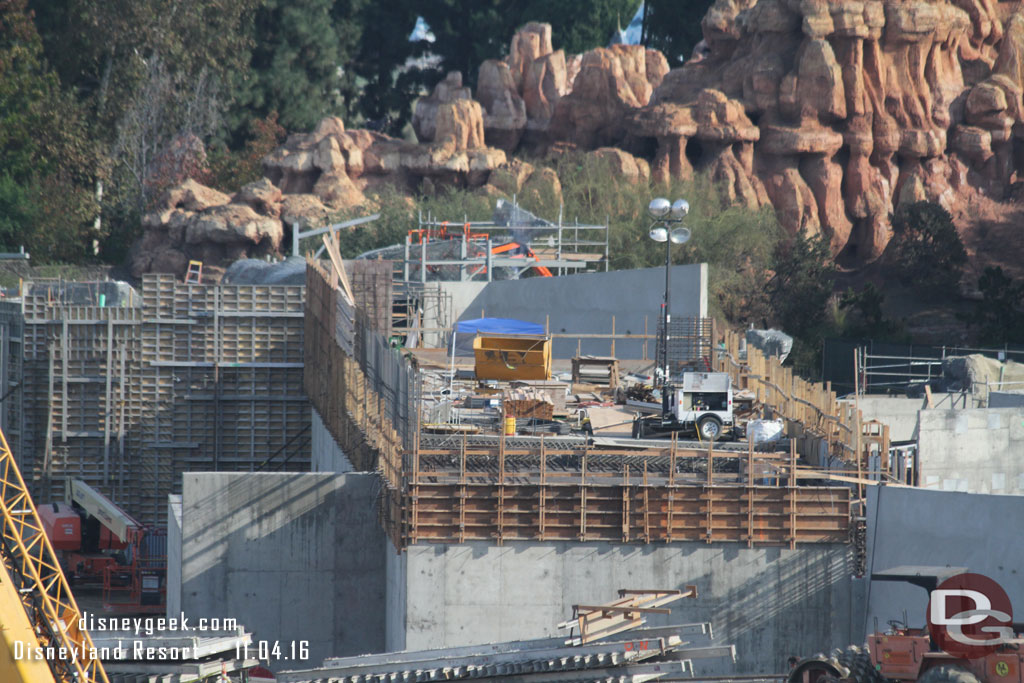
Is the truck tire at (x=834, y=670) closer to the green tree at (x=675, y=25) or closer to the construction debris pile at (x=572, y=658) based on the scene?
the construction debris pile at (x=572, y=658)

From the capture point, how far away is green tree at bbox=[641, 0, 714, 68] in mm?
80938

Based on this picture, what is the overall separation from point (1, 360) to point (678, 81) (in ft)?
119

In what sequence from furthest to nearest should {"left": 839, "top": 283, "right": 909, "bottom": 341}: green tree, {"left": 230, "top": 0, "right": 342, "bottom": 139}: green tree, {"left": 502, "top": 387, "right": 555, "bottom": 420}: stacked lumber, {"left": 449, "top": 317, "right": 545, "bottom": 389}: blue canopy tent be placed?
{"left": 230, "top": 0, "right": 342, "bottom": 139}: green tree → {"left": 839, "top": 283, "right": 909, "bottom": 341}: green tree → {"left": 449, "top": 317, "right": 545, "bottom": 389}: blue canopy tent → {"left": 502, "top": 387, "right": 555, "bottom": 420}: stacked lumber

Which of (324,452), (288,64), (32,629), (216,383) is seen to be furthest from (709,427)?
(288,64)

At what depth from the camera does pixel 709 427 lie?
28078mm

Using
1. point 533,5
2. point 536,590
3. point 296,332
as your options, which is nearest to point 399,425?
point 536,590

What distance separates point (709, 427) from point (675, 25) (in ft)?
189

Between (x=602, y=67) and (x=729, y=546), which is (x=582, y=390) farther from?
(x=602, y=67)

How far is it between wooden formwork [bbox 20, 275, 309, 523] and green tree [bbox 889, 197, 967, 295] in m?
30.0

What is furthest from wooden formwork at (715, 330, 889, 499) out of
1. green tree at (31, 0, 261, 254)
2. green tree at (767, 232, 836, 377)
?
green tree at (31, 0, 261, 254)

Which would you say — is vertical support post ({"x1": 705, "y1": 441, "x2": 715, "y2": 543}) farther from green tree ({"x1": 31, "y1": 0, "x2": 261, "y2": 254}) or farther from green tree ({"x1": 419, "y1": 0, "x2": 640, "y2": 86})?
green tree ({"x1": 419, "y1": 0, "x2": 640, "y2": 86})

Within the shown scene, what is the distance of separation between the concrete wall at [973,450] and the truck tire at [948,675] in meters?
7.52

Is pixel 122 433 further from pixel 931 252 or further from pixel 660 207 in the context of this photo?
pixel 931 252

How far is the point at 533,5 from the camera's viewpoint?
79.2 metres
